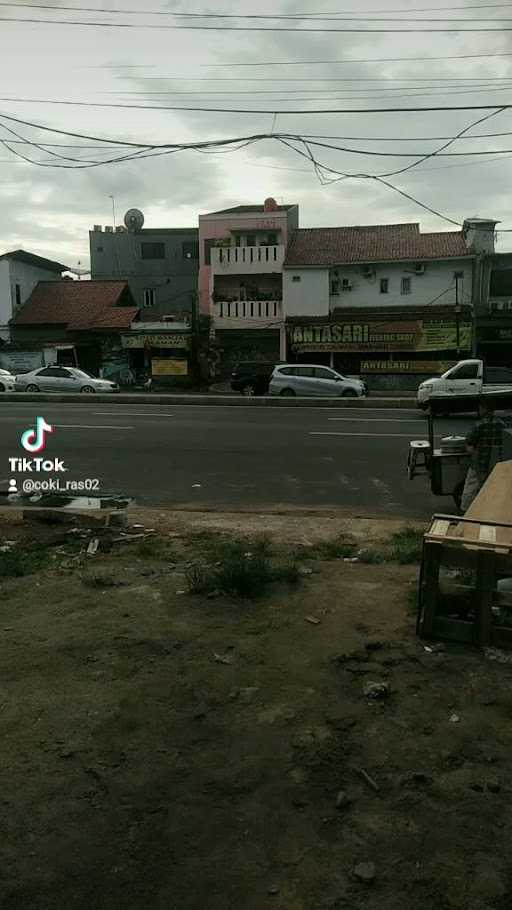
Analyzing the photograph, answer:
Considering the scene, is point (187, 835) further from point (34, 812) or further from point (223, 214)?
point (223, 214)

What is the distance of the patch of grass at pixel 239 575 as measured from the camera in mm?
4852

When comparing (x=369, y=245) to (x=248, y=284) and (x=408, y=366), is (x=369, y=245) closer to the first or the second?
(x=248, y=284)

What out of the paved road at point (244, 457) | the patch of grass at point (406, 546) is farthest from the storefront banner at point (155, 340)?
the patch of grass at point (406, 546)

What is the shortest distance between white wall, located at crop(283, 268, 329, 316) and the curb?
1302 cm

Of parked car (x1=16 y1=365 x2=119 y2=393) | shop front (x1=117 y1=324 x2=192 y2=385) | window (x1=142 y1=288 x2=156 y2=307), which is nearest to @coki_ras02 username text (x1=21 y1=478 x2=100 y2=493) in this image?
parked car (x1=16 y1=365 x2=119 y2=393)

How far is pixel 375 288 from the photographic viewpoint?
37562mm

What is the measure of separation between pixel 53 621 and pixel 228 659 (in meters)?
1.28

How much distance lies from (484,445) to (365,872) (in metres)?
5.71

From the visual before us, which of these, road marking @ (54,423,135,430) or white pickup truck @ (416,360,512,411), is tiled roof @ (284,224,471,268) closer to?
white pickup truck @ (416,360,512,411)

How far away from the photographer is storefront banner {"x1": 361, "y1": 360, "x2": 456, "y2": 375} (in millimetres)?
35406

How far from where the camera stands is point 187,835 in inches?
98.5

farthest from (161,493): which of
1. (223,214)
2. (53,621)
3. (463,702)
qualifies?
(223,214)

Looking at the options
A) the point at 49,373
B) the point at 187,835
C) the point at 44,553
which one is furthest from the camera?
the point at 49,373

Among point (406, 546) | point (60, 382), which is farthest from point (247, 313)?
point (406, 546)
